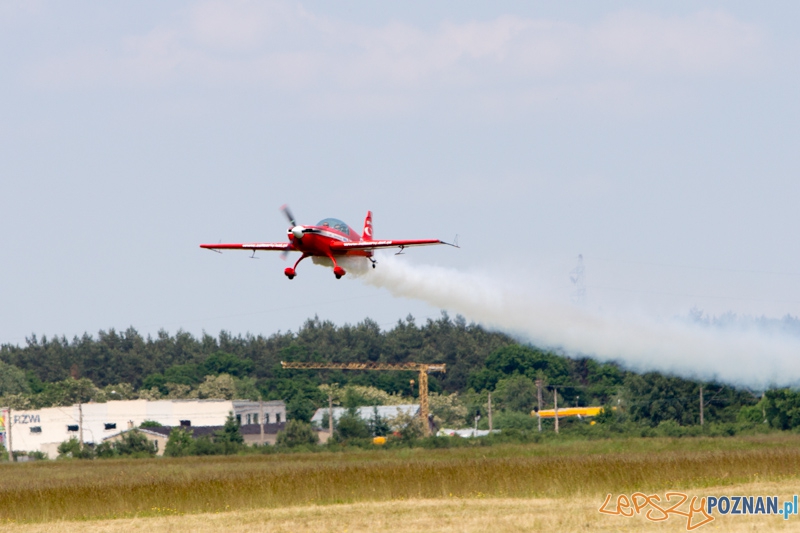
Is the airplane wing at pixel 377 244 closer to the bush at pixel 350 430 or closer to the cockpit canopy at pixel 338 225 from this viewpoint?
the cockpit canopy at pixel 338 225

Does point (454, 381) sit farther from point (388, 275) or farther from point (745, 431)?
point (388, 275)

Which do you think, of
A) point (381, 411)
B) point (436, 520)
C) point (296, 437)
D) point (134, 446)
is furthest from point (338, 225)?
point (381, 411)

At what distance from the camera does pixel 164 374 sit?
16212cm

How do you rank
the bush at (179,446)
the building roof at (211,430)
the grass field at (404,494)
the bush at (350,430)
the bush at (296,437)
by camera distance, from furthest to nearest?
the building roof at (211,430)
the bush at (350,430)
the bush at (296,437)
the bush at (179,446)
the grass field at (404,494)

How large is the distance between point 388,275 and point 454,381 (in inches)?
4413

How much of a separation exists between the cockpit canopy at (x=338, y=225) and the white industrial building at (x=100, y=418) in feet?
253

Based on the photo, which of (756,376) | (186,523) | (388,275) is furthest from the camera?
(756,376)

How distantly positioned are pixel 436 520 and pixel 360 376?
5205 inches

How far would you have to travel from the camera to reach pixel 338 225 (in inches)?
1460

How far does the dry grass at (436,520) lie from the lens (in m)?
23.2

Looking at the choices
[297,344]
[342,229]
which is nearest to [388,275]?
[342,229]

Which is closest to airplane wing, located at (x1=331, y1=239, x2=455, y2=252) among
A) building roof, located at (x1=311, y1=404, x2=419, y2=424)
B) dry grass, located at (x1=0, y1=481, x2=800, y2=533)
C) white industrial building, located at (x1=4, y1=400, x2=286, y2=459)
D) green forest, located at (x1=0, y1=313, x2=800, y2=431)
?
dry grass, located at (x1=0, y1=481, x2=800, y2=533)

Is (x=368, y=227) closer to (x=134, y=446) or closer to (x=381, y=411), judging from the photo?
(x=134, y=446)

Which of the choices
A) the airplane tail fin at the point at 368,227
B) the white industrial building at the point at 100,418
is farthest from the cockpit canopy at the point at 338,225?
the white industrial building at the point at 100,418
